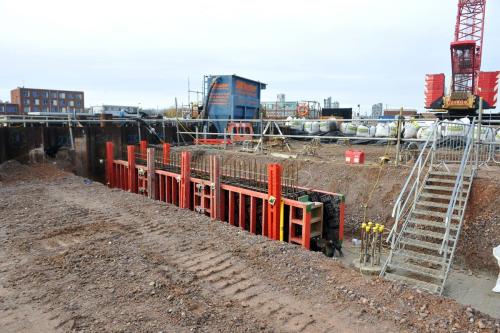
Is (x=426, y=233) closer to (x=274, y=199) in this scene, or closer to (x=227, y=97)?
(x=274, y=199)

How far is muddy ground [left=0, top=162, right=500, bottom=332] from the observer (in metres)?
4.29

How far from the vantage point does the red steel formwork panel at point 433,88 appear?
1046 inches

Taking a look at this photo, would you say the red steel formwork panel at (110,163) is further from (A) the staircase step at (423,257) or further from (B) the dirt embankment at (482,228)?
(B) the dirt embankment at (482,228)

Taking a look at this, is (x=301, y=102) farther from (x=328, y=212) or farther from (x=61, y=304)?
(x=61, y=304)

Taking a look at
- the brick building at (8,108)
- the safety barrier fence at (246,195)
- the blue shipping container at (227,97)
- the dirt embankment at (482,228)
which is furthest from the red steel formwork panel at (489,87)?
the brick building at (8,108)

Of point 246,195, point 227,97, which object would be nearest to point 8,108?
point 227,97

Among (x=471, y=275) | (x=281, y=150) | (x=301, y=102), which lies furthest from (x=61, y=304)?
(x=301, y=102)

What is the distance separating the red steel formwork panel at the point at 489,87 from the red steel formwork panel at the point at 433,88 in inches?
94.0

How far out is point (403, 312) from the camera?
14.9ft

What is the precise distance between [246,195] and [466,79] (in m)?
28.6

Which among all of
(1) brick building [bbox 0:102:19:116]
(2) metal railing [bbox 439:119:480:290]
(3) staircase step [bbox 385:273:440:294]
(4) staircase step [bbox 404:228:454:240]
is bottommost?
(3) staircase step [bbox 385:273:440:294]

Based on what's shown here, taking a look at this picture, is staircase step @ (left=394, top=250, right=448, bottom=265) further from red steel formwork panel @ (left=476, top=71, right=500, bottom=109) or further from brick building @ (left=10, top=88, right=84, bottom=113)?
brick building @ (left=10, top=88, right=84, bottom=113)

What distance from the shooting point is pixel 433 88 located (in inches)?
1067

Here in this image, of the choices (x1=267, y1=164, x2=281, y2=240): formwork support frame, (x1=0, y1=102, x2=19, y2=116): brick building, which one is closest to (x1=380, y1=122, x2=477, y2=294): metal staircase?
(x1=267, y1=164, x2=281, y2=240): formwork support frame
